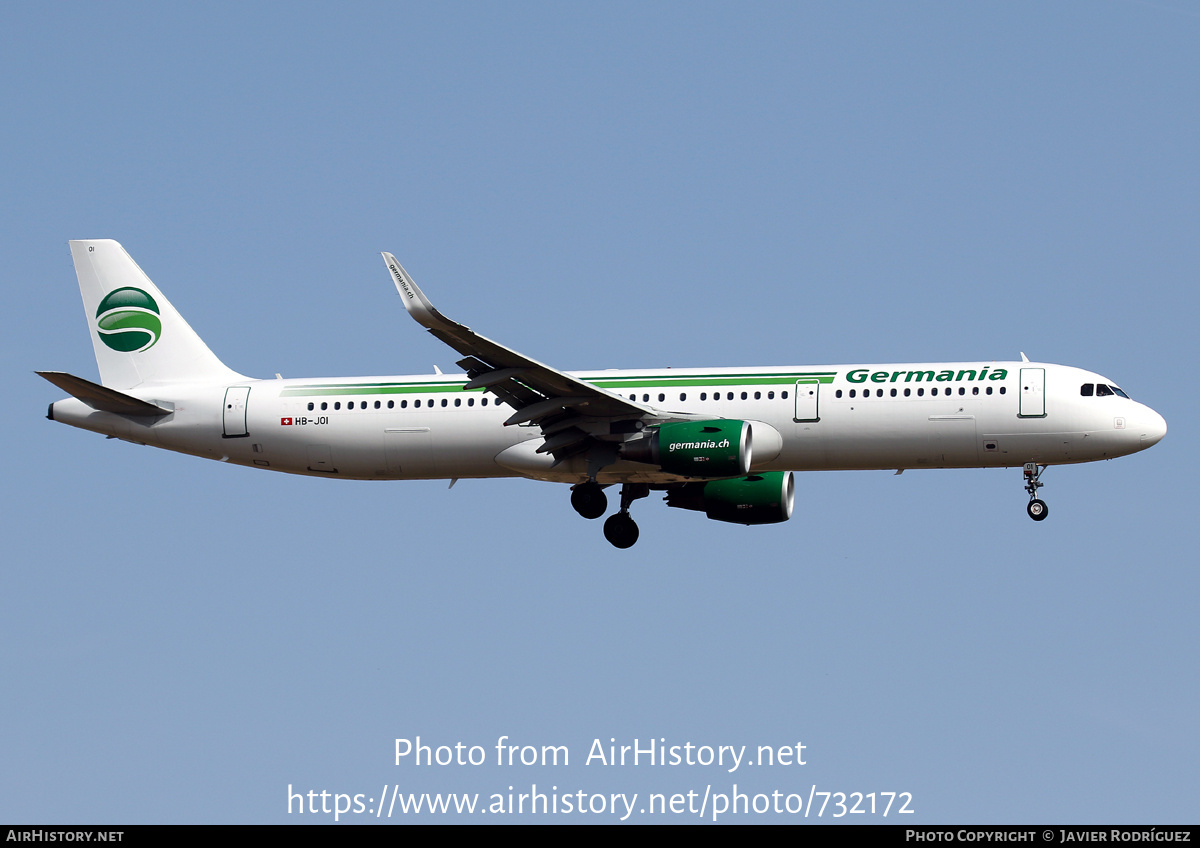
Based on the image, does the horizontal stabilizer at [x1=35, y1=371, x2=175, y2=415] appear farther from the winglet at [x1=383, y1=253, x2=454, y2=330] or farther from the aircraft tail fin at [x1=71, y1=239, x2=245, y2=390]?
the winglet at [x1=383, y1=253, x2=454, y2=330]

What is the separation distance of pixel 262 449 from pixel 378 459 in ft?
11.3

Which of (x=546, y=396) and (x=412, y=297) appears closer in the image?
(x=412, y=297)

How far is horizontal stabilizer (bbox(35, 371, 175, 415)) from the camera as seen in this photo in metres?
42.4

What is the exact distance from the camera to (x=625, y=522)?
45.2m

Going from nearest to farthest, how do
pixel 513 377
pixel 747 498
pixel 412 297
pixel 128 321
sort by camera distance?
pixel 412 297 → pixel 513 377 → pixel 747 498 → pixel 128 321

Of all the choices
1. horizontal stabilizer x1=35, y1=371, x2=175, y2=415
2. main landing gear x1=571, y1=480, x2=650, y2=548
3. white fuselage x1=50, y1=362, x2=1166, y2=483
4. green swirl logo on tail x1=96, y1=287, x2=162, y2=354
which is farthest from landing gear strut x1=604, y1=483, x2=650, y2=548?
green swirl logo on tail x1=96, y1=287, x2=162, y2=354

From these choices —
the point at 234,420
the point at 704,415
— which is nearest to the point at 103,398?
the point at 234,420

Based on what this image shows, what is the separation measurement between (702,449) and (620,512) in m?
5.90

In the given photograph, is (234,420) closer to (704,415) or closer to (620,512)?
(620,512)

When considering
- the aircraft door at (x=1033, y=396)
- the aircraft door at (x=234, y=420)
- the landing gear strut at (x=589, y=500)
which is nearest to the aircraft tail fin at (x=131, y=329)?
the aircraft door at (x=234, y=420)

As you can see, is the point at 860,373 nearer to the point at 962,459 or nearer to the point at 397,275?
the point at 962,459

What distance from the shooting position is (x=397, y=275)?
1414 inches

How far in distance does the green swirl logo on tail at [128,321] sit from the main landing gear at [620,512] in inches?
524

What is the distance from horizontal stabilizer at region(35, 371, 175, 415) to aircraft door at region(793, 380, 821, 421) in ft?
56.9
